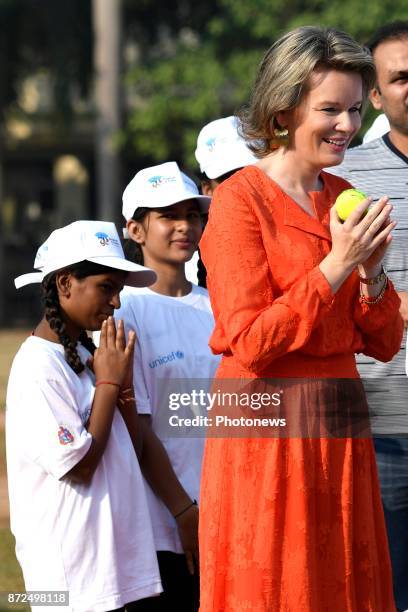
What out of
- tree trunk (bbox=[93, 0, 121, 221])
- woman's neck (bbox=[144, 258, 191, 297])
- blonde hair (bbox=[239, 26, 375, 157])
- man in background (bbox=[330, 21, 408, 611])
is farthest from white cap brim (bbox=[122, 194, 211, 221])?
tree trunk (bbox=[93, 0, 121, 221])

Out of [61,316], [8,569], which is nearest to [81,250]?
[61,316]

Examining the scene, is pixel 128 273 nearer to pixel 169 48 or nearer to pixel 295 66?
pixel 295 66

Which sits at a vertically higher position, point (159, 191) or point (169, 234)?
point (159, 191)

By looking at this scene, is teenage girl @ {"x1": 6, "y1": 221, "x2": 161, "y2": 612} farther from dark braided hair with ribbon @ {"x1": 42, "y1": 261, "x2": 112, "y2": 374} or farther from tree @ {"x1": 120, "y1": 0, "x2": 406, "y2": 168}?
tree @ {"x1": 120, "y1": 0, "x2": 406, "y2": 168}

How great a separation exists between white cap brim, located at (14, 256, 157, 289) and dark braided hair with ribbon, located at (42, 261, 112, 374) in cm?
3

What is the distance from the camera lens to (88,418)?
3.82 m

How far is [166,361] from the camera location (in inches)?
165

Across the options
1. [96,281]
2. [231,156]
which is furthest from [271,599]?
[231,156]

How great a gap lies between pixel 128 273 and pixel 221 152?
93 centimetres

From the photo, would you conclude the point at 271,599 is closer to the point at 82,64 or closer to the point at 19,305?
the point at 82,64

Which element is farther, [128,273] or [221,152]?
[221,152]

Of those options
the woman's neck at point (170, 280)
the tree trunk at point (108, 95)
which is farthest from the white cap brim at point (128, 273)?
the tree trunk at point (108, 95)

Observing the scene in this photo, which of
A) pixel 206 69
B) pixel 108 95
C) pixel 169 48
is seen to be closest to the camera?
pixel 206 69

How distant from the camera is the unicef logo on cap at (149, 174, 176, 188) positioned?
4.49 metres
